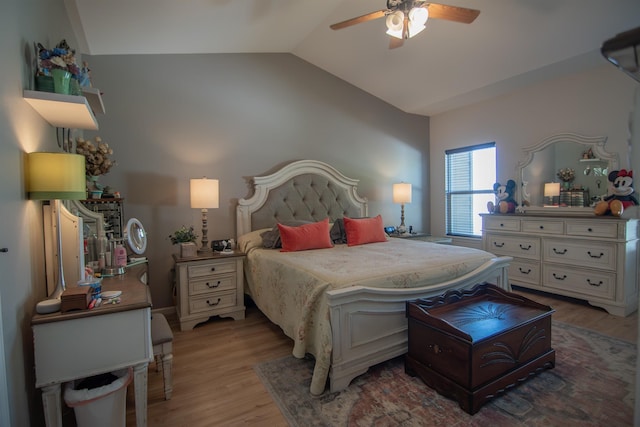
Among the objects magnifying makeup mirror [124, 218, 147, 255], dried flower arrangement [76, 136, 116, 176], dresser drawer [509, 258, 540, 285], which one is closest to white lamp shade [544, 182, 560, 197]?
dresser drawer [509, 258, 540, 285]

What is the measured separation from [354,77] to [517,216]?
2.73m

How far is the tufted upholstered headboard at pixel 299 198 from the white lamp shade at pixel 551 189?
2210 millimetres

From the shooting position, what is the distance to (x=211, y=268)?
2992 mm

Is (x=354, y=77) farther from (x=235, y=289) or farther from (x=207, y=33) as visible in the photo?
(x=235, y=289)

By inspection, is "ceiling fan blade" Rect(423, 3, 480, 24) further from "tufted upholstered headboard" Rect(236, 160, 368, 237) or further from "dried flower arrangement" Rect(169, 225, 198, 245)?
"dried flower arrangement" Rect(169, 225, 198, 245)

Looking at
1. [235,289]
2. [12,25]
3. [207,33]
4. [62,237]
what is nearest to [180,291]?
[235,289]

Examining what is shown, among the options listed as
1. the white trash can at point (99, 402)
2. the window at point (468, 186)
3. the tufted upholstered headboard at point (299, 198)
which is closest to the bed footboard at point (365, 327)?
the white trash can at point (99, 402)

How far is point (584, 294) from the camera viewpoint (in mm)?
3254

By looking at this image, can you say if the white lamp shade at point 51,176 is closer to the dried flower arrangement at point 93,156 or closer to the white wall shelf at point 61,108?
the white wall shelf at point 61,108

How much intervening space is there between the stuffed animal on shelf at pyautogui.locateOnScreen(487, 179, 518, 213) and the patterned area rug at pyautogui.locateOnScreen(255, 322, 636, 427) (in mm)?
2034

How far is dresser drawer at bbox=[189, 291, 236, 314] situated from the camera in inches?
115

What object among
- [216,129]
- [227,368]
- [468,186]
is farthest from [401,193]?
[227,368]

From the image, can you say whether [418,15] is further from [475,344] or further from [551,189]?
[551,189]

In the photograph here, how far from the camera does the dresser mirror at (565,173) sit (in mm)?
3363
